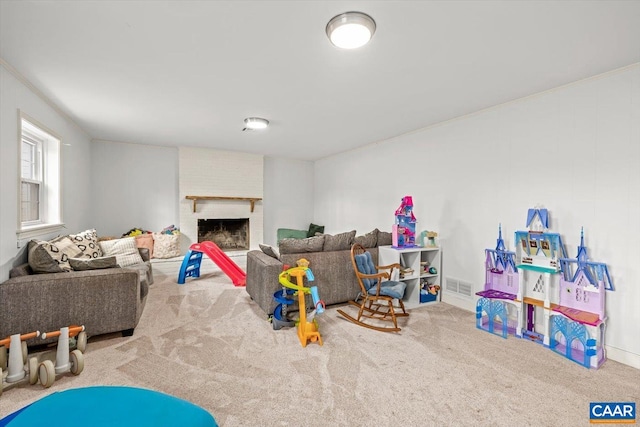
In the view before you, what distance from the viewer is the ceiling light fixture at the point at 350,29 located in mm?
1874

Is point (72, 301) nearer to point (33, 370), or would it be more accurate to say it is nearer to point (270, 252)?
point (33, 370)

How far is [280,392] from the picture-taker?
2.00 m

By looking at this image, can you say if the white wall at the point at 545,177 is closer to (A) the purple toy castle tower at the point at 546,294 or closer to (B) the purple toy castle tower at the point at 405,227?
(A) the purple toy castle tower at the point at 546,294

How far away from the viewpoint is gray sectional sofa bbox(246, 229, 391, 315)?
3275mm

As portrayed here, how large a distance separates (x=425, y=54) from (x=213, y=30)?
1.59 metres

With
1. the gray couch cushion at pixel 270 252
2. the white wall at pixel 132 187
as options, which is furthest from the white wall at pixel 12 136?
the gray couch cushion at pixel 270 252

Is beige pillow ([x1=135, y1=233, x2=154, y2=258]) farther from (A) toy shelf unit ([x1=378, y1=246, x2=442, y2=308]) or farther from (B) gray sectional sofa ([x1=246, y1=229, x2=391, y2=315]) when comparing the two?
(A) toy shelf unit ([x1=378, y1=246, x2=442, y2=308])

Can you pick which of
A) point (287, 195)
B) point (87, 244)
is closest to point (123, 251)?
point (87, 244)

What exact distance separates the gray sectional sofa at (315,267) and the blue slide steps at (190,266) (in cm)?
148

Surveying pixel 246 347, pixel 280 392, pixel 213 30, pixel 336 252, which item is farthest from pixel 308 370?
pixel 213 30

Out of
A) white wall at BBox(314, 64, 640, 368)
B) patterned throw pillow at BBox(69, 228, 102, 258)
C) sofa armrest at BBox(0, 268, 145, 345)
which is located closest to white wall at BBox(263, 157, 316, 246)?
white wall at BBox(314, 64, 640, 368)

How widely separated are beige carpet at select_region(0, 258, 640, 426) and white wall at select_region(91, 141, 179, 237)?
10.7 ft

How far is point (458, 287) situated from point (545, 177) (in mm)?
1629

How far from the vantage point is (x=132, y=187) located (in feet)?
18.7
